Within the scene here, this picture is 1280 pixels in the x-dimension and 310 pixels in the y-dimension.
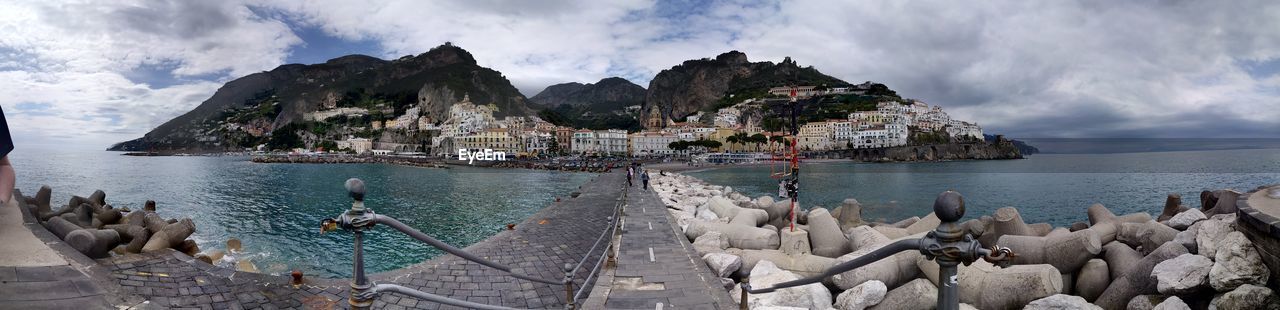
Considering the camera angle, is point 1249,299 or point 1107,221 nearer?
point 1249,299

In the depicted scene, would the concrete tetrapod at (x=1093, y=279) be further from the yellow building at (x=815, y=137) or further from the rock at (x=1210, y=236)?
the yellow building at (x=815, y=137)

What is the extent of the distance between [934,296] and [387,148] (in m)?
153

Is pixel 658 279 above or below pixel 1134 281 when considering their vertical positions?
below

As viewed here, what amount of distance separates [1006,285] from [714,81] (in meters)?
178

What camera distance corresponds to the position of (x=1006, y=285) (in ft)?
19.1

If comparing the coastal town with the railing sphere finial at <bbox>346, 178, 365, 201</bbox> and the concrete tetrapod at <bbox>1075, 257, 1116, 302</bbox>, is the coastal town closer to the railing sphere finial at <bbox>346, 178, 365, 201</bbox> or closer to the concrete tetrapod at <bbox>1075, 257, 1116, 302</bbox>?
the concrete tetrapod at <bbox>1075, 257, 1116, 302</bbox>

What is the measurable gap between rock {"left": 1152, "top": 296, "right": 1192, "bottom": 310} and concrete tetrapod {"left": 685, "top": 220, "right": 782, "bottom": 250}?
506 centimetres

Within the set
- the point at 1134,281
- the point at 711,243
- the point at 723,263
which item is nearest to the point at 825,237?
the point at 711,243

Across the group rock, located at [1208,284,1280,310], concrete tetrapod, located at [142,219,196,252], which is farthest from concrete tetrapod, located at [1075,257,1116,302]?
concrete tetrapod, located at [142,219,196,252]

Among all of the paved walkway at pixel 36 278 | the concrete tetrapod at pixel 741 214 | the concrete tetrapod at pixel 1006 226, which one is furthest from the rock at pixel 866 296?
the paved walkway at pixel 36 278

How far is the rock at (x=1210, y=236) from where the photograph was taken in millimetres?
5434

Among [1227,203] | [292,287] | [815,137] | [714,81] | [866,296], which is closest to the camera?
[866,296]

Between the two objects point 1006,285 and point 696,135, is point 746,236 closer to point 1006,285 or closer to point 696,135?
point 1006,285

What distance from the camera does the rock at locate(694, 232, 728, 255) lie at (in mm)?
8911
